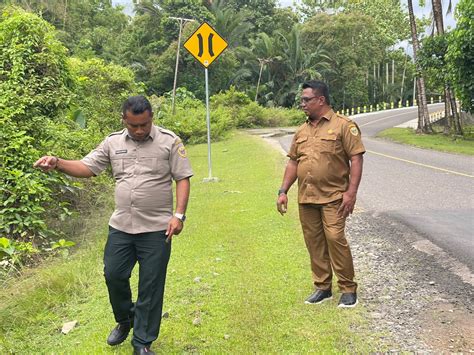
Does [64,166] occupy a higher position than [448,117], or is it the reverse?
[64,166]

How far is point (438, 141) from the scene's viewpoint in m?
21.6

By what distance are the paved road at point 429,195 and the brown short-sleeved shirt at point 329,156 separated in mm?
2115

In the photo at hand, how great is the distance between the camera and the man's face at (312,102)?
170 inches

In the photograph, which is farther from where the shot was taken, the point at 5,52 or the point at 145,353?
the point at 5,52

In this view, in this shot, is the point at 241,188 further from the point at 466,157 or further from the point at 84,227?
the point at 466,157

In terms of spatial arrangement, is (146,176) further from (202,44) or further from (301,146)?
(202,44)

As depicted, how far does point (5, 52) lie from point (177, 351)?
6872 mm

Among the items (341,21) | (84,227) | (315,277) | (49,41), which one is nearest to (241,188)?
(84,227)

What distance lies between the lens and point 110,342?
389cm

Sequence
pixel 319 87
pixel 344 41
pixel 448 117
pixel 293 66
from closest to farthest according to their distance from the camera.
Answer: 1. pixel 319 87
2. pixel 448 117
3. pixel 293 66
4. pixel 344 41

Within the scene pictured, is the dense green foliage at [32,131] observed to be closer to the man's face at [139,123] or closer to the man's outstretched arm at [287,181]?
the man's face at [139,123]

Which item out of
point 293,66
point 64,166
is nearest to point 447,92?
point 64,166

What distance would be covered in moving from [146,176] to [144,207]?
8.7 inches

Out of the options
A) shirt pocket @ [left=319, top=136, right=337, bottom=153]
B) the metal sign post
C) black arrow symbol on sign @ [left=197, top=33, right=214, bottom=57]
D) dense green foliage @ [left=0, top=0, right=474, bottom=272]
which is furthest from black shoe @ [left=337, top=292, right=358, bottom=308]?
black arrow symbol on sign @ [left=197, top=33, right=214, bottom=57]
